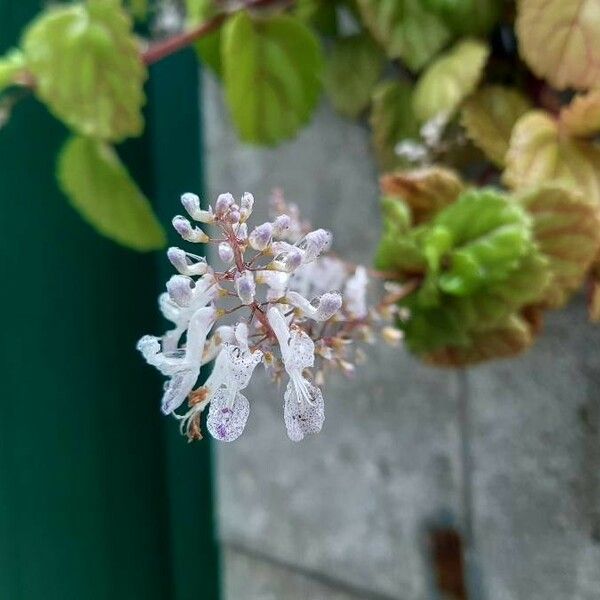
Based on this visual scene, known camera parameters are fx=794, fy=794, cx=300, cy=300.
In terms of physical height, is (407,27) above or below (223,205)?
above

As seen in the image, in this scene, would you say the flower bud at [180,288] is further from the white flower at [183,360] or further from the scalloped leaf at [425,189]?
the scalloped leaf at [425,189]

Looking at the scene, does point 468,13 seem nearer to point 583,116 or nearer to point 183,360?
point 583,116

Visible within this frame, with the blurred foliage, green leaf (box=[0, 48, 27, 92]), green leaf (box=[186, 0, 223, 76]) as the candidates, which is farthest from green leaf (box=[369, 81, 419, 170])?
green leaf (box=[0, 48, 27, 92])

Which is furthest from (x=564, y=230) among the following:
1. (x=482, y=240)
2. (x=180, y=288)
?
(x=180, y=288)

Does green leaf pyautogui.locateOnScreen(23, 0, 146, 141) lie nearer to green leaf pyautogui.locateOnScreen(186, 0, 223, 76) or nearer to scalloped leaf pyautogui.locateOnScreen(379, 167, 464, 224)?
green leaf pyautogui.locateOnScreen(186, 0, 223, 76)

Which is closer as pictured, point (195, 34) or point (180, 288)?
point (180, 288)

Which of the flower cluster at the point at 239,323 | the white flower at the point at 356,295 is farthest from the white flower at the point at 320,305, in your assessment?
the white flower at the point at 356,295

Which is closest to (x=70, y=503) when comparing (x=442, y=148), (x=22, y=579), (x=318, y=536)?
(x=22, y=579)
